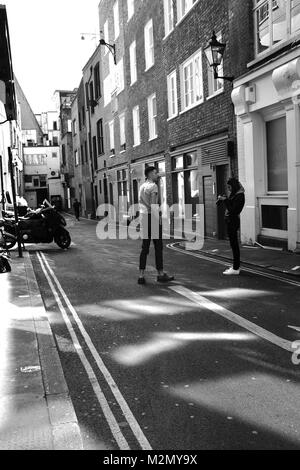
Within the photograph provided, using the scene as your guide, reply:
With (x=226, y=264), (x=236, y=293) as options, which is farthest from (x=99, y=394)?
(x=226, y=264)

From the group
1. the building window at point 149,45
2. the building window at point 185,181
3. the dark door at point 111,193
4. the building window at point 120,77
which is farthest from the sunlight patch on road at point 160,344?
the dark door at point 111,193

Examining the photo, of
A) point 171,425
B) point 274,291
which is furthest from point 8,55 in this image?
point 171,425

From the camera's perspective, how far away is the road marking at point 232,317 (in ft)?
16.9

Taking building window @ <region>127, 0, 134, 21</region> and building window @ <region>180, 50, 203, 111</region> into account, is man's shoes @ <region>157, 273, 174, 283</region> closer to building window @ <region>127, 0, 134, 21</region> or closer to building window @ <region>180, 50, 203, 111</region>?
building window @ <region>180, 50, 203, 111</region>

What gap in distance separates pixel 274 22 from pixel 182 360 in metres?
9.76

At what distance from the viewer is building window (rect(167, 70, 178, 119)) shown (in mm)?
19156

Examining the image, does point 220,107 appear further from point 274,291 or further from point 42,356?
point 42,356

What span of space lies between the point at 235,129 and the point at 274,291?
7418 mm

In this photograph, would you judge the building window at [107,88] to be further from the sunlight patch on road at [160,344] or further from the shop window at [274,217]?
the sunlight patch on road at [160,344]

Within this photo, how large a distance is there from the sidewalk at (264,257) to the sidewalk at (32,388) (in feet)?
15.6

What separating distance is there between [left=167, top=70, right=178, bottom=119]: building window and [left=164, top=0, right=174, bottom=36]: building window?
170cm

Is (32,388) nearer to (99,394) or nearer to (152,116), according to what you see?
(99,394)

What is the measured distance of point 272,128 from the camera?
41.6 feet

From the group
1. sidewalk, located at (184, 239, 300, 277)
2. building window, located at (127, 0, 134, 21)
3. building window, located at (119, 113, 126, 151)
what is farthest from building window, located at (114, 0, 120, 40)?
sidewalk, located at (184, 239, 300, 277)
